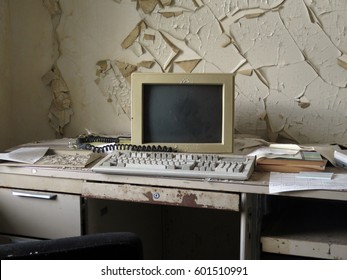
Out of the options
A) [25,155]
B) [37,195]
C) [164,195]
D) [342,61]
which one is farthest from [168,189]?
[342,61]

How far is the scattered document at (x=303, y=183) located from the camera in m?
1.26

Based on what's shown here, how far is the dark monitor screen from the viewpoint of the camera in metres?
1.63

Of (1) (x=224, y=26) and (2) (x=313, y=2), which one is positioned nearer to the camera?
(2) (x=313, y=2)

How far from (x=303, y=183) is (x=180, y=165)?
39cm

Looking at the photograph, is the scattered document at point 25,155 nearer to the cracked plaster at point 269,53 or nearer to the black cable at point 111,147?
the black cable at point 111,147

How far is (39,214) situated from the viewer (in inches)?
60.3

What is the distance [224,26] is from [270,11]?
0.20 meters

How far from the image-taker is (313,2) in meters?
1.76

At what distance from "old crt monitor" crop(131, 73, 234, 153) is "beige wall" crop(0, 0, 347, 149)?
31 cm

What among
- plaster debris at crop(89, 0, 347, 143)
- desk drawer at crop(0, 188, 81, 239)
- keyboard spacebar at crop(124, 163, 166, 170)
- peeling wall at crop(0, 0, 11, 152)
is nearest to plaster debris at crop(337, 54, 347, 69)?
plaster debris at crop(89, 0, 347, 143)

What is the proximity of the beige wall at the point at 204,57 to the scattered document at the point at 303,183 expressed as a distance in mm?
538

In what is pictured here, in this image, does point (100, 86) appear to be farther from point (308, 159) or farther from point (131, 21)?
point (308, 159)

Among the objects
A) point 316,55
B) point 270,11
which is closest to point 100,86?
point 270,11

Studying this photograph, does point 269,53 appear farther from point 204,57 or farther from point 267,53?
point 204,57
